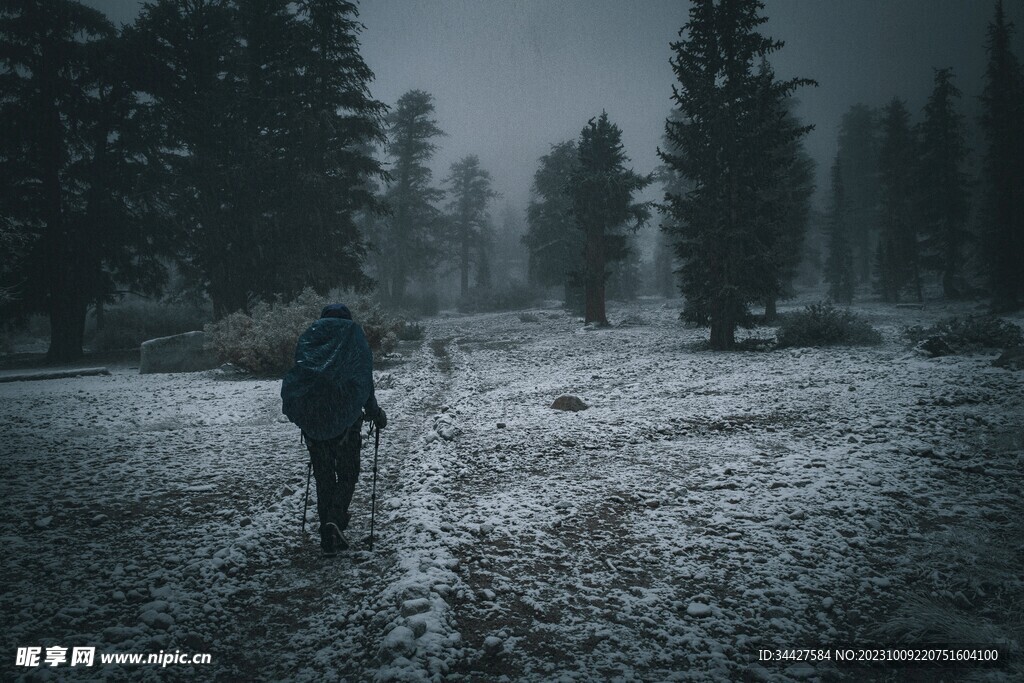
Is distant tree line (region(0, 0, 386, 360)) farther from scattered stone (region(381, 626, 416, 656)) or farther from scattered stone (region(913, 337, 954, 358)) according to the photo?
scattered stone (region(913, 337, 954, 358))

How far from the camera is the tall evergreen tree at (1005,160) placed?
77.0 feet

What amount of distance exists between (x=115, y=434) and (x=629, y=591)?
8.16 m

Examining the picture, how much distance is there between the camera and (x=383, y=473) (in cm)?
584

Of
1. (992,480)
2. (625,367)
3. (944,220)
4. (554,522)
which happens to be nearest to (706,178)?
(625,367)

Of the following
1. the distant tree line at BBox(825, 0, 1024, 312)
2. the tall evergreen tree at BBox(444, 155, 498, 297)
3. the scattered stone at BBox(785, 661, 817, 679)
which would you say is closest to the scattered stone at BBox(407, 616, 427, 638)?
the scattered stone at BBox(785, 661, 817, 679)

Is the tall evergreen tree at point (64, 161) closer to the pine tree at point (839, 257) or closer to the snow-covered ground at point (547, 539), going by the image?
the snow-covered ground at point (547, 539)

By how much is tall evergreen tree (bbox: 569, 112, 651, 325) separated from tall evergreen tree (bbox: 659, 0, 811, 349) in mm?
8029

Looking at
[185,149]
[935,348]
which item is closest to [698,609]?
[935,348]

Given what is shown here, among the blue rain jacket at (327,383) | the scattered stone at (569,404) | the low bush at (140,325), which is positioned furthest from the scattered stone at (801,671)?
the low bush at (140,325)

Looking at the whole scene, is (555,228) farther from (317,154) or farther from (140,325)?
(140,325)

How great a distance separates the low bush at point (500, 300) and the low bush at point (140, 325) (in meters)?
22.3

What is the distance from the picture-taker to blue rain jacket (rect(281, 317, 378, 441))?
3803 millimetres

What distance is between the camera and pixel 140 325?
899 inches

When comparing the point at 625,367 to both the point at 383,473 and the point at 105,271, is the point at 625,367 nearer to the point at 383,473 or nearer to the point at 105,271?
the point at 383,473
